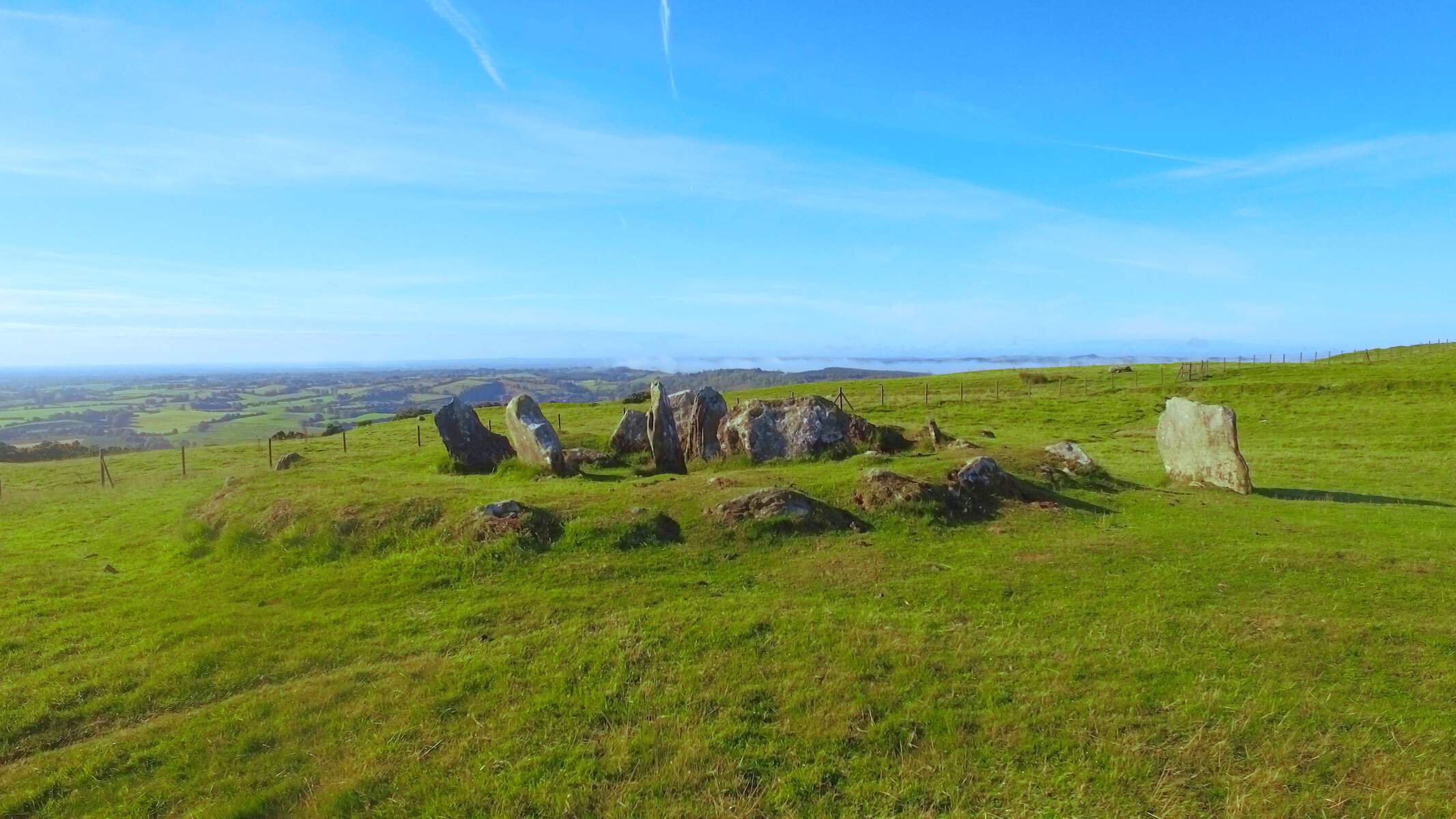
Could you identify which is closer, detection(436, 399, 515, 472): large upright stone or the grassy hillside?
the grassy hillside

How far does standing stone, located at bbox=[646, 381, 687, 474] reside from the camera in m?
25.5

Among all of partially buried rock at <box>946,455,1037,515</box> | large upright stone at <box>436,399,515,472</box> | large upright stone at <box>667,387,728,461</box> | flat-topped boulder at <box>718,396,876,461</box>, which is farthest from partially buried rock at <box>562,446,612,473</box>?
partially buried rock at <box>946,455,1037,515</box>

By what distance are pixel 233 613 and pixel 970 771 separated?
13.1m

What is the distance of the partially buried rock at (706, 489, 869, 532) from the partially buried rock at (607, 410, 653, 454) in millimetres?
10421

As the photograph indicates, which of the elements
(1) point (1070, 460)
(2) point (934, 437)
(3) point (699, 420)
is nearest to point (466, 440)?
(3) point (699, 420)

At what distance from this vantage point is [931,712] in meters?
8.52

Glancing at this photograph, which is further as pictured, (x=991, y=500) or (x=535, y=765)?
(x=991, y=500)

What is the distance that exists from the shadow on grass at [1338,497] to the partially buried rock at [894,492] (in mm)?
12319

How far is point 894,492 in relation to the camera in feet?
58.4

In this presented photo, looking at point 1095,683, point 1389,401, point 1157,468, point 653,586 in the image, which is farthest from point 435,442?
point 1389,401

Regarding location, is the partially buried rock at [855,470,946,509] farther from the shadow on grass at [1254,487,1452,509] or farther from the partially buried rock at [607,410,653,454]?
the shadow on grass at [1254,487,1452,509]

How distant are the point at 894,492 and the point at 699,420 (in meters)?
10.4

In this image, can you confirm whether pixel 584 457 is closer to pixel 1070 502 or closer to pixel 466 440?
pixel 466 440

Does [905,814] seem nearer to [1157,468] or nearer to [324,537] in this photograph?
[324,537]
